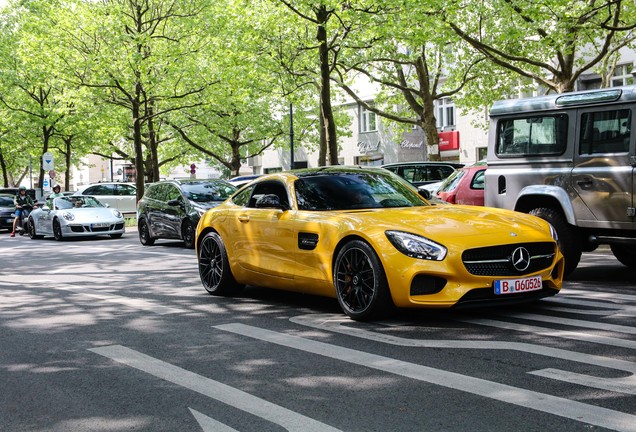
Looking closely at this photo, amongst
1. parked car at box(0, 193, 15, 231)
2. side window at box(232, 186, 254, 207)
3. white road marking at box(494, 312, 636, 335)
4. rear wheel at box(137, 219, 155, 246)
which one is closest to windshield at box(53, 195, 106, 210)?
rear wheel at box(137, 219, 155, 246)

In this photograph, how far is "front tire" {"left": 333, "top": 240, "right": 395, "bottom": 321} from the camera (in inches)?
288

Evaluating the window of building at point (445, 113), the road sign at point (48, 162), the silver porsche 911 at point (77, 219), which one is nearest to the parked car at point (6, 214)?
the road sign at point (48, 162)

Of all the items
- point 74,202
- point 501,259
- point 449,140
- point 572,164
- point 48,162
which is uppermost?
point 449,140

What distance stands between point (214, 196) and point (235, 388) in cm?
1376

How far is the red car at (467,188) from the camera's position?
17.5 metres

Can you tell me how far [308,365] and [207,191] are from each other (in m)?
13.4

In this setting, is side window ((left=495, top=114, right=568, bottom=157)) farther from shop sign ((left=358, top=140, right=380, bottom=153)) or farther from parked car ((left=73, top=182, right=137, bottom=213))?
shop sign ((left=358, top=140, right=380, bottom=153))

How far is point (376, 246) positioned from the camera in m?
7.29

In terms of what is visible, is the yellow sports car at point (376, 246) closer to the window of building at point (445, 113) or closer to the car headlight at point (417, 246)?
the car headlight at point (417, 246)

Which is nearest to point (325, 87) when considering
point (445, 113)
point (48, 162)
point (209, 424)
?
point (48, 162)

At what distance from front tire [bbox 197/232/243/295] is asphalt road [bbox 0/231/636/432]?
215 millimetres

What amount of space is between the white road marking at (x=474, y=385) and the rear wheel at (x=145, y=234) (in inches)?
526

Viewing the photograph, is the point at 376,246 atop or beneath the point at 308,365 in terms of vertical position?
atop

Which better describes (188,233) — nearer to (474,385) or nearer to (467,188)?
(467,188)
